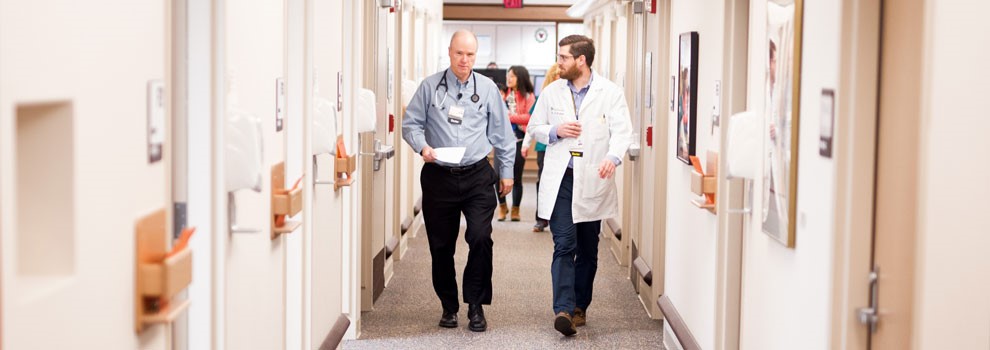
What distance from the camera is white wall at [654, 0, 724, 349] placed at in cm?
463

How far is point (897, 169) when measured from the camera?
2.66m

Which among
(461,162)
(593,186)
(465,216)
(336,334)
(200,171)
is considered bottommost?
(336,334)

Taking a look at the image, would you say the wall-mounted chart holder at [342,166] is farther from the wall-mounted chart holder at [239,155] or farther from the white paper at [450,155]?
the wall-mounted chart holder at [239,155]

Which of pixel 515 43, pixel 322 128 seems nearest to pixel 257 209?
pixel 322 128

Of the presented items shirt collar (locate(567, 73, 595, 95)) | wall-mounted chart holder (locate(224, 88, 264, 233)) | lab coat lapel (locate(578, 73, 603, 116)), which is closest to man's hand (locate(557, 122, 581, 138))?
lab coat lapel (locate(578, 73, 603, 116))

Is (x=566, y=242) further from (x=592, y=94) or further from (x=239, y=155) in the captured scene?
(x=239, y=155)

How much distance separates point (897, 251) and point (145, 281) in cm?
170

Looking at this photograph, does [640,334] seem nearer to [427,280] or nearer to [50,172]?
[427,280]

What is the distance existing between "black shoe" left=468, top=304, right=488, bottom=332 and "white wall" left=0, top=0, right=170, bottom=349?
376cm

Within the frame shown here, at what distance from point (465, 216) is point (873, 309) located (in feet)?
10.7

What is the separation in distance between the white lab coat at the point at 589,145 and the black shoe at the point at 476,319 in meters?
0.67

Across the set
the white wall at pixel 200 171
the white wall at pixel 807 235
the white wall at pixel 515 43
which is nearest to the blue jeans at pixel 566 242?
the white wall at pixel 807 235

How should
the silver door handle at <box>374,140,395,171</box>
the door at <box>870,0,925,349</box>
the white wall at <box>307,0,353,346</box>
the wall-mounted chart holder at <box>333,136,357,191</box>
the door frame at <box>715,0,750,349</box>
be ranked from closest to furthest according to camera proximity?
the door at <box>870,0,925,349</box> < the door frame at <box>715,0,750,349</box> < the white wall at <box>307,0,353,346</box> < the wall-mounted chart holder at <box>333,136,357,191</box> < the silver door handle at <box>374,140,395,171</box>

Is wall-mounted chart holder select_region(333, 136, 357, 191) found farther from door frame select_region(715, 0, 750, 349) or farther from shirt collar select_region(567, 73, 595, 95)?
door frame select_region(715, 0, 750, 349)
